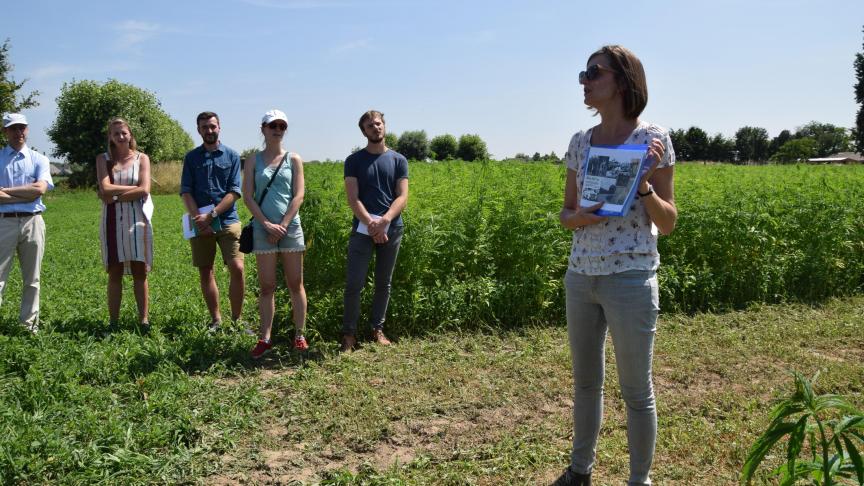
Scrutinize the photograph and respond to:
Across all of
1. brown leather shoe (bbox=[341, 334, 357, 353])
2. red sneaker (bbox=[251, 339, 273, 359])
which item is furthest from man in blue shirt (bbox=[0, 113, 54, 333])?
brown leather shoe (bbox=[341, 334, 357, 353])

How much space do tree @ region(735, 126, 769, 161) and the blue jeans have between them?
10805 cm

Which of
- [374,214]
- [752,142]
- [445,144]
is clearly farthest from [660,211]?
[752,142]

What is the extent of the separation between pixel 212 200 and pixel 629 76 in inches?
176

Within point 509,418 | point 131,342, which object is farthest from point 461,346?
point 131,342

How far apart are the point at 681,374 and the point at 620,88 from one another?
316cm

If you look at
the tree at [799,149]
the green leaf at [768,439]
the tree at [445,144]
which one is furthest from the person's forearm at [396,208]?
the tree at [799,149]

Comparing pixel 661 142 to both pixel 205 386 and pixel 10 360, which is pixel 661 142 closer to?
pixel 205 386

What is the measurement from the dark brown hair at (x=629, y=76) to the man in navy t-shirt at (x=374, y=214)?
311 cm

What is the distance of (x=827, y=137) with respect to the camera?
3964 inches

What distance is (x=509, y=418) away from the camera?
14.5ft

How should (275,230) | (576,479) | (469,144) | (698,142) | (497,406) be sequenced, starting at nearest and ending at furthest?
(576,479) < (497,406) < (275,230) < (469,144) < (698,142)

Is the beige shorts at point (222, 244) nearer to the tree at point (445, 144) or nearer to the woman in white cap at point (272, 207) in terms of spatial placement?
the woman in white cap at point (272, 207)

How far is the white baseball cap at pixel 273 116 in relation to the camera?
5.61 metres

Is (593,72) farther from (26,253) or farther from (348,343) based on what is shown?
(26,253)
